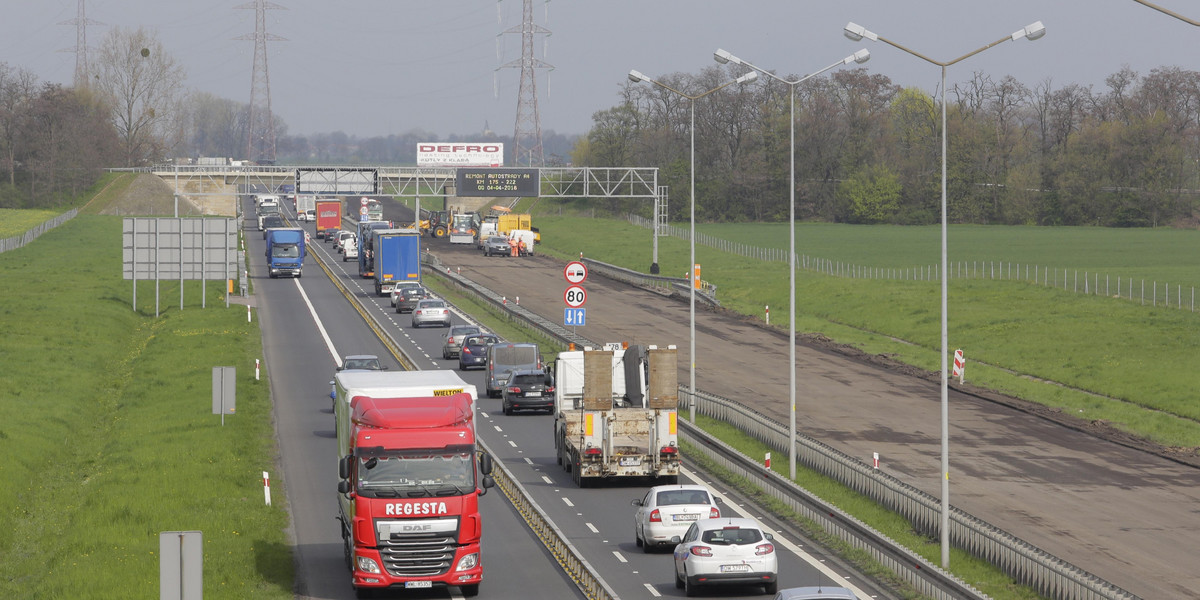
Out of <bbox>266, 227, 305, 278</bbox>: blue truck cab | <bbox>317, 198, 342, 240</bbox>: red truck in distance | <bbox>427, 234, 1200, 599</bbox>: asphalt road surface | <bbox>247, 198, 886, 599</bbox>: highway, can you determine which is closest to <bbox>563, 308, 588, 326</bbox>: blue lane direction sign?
<bbox>247, 198, 886, 599</bbox>: highway

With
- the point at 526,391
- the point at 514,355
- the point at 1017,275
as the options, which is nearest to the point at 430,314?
the point at 514,355

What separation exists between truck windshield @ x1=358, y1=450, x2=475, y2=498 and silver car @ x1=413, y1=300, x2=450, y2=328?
51.1 metres

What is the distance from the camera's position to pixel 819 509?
3064 centimetres

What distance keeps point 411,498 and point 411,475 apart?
383 mm

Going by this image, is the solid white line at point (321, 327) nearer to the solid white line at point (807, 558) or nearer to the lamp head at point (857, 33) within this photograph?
the solid white line at point (807, 558)

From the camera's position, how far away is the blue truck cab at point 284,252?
98875 millimetres

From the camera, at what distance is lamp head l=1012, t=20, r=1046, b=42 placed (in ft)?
80.9

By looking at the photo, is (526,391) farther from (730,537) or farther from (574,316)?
(730,537)

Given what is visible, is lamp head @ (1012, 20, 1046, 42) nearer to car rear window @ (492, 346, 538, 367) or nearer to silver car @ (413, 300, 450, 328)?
car rear window @ (492, 346, 538, 367)

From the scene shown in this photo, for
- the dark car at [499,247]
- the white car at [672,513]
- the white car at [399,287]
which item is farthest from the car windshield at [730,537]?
the dark car at [499,247]

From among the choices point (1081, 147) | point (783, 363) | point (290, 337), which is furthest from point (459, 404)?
point (1081, 147)

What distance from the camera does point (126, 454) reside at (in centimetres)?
3994

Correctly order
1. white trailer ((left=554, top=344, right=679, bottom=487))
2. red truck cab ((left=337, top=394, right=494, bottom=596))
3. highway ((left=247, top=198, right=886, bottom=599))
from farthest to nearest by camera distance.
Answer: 1. white trailer ((left=554, top=344, right=679, bottom=487))
2. highway ((left=247, top=198, right=886, bottom=599))
3. red truck cab ((left=337, top=394, right=494, bottom=596))

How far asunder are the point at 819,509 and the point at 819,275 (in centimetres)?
6699
